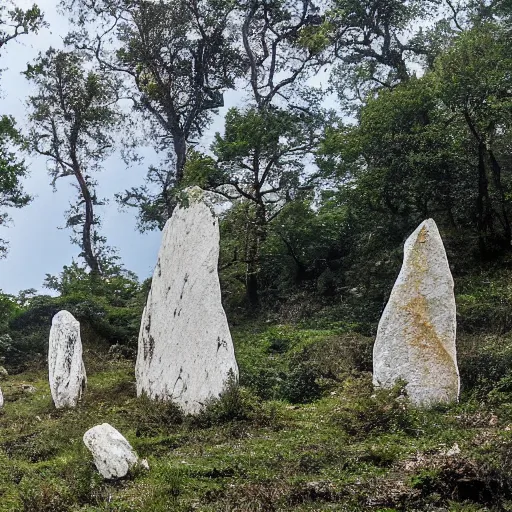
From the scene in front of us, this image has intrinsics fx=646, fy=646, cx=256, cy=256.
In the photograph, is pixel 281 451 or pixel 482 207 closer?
pixel 281 451

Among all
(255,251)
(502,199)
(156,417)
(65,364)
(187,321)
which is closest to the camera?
(156,417)

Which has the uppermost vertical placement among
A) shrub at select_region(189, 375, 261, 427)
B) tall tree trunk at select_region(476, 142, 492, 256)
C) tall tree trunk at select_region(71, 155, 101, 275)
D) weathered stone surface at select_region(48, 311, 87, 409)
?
tall tree trunk at select_region(71, 155, 101, 275)

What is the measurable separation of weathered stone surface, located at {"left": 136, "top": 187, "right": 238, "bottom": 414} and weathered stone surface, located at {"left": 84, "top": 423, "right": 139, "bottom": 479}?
273 cm

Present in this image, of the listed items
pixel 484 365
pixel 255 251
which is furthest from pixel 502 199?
pixel 484 365

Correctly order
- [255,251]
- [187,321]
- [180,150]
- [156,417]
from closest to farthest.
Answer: [156,417] → [187,321] → [255,251] → [180,150]

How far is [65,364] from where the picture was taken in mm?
12617

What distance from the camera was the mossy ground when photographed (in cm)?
552

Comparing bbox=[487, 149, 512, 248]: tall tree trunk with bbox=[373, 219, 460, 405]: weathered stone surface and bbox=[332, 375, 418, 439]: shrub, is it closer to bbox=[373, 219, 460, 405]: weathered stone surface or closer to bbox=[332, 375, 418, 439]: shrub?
bbox=[373, 219, 460, 405]: weathered stone surface

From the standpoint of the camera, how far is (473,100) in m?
16.6

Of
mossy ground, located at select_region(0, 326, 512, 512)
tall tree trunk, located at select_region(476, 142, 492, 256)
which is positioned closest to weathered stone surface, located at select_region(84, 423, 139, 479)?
mossy ground, located at select_region(0, 326, 512, 512)

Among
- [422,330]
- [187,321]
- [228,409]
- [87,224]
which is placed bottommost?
[228,409]

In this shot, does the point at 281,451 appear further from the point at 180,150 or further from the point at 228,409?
the point at 180,150

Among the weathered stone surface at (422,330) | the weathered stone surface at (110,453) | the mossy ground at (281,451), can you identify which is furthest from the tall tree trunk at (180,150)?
the weathered stone surface at (110,453)

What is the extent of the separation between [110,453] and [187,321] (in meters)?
3.95
